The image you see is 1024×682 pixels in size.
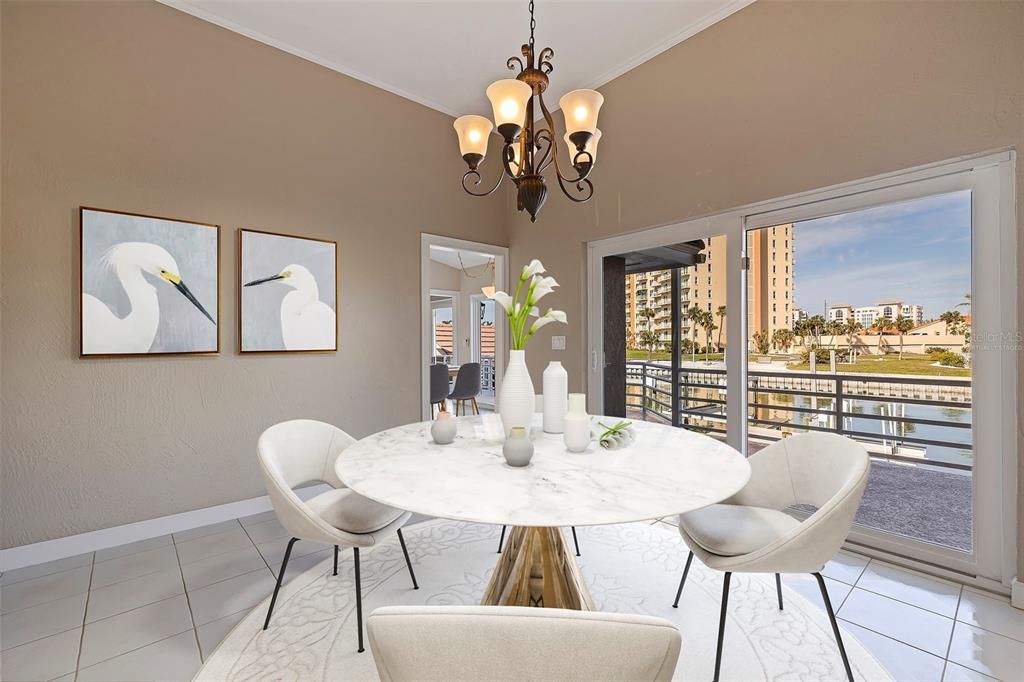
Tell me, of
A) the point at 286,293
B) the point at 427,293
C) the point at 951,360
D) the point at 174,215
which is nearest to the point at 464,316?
the point at 427,293

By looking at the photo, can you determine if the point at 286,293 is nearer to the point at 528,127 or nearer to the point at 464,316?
the point at 528,127

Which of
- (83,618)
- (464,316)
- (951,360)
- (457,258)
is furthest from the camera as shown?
(464,316)

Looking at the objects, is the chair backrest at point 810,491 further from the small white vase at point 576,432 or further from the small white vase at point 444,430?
the small white vase at point 444,430

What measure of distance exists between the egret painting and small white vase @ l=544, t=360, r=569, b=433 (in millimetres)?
2113

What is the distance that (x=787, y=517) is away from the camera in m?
1.61

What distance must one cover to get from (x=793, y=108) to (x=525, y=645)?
2.88 metres

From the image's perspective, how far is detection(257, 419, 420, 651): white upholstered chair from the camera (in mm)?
1461

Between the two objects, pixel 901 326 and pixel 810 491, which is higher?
pixel 901 326

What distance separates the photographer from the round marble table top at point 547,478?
3.31 feet

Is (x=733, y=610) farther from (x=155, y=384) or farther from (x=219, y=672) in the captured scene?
(x=155, y=384)

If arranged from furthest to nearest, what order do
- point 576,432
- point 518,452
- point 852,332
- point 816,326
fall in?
point 816,326 < point 852,332 < point 576,432 < point 518,452

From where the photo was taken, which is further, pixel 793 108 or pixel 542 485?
pixel 793 108

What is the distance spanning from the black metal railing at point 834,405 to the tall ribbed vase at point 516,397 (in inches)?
69.6

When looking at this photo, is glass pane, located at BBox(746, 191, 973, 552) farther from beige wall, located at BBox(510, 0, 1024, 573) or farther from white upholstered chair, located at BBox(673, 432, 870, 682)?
white upholstered chair, located at BBox(673, 432, 870, 682)
